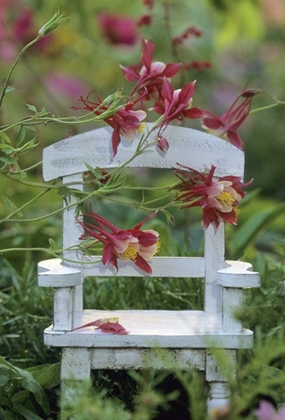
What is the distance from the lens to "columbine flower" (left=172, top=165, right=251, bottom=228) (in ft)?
4.21

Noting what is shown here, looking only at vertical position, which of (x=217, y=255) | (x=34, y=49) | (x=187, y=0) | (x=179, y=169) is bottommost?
(x=217, y=255)

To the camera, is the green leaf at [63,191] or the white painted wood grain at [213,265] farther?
the white painted wood grain at [213,265]

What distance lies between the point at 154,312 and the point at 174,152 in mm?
301

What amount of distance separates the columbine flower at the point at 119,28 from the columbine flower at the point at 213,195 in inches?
146

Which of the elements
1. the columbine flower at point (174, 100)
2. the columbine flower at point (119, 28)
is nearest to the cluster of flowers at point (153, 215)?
the columbine flower at point (174, 100)

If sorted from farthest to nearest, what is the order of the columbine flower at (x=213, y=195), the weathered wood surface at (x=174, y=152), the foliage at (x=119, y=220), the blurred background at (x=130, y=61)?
the blurred background at (x=130, y=61) → the weathered wood surface at (x=174, y=152) → the columbine flower at (x=213, y=195) → the foliage at (x=119, y=220)

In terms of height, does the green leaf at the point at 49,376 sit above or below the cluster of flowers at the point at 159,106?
below

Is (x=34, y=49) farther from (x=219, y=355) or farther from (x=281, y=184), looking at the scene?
(x=219, y=355)

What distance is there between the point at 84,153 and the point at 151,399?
2.21 ft

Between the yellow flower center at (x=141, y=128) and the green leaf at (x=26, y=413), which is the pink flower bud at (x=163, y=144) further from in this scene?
the green leaf at (x=26, y=413)

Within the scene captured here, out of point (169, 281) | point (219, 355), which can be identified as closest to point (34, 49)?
point (169, 281)

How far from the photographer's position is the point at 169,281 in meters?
1.82

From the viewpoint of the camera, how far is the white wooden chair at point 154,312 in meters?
1.29

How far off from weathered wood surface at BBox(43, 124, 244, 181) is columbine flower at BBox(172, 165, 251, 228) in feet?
0.22
